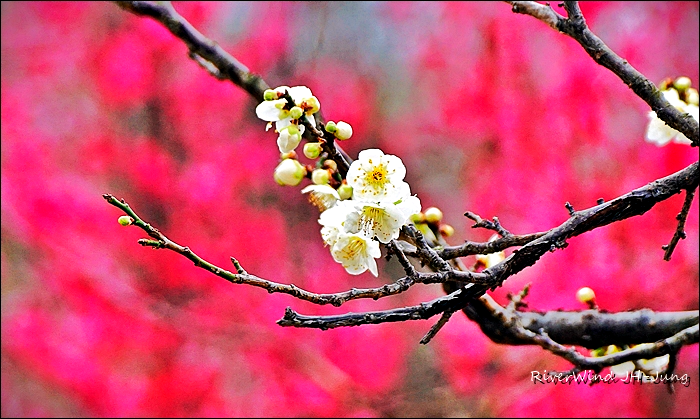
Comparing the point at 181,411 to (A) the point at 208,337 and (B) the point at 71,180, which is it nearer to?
(A) the point at 208,337

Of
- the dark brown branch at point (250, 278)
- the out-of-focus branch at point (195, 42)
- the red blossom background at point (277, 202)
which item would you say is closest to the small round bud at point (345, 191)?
the dark brown branch at point (250, 278)

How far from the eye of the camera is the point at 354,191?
442 mm

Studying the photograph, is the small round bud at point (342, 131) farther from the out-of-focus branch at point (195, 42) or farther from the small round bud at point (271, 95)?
the out-of-focus branch at point (195, 42)

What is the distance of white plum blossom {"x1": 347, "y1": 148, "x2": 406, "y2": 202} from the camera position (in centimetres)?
43

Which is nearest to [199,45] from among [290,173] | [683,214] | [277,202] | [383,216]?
[290,173]

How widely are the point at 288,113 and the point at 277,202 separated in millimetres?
1266

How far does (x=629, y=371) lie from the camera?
64cm

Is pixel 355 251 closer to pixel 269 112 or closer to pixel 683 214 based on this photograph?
pixel 269 112

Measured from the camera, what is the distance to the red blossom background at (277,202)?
1444 mm

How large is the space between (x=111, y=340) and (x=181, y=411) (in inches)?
10.3

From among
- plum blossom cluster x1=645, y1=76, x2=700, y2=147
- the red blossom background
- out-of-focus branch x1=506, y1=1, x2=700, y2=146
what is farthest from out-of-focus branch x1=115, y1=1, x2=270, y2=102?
the red blossom background

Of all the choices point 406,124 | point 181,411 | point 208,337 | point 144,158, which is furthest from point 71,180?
point 406,124

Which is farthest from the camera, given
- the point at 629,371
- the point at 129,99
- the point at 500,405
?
the point at 129,99

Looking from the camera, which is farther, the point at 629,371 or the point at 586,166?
the point at 586,166
